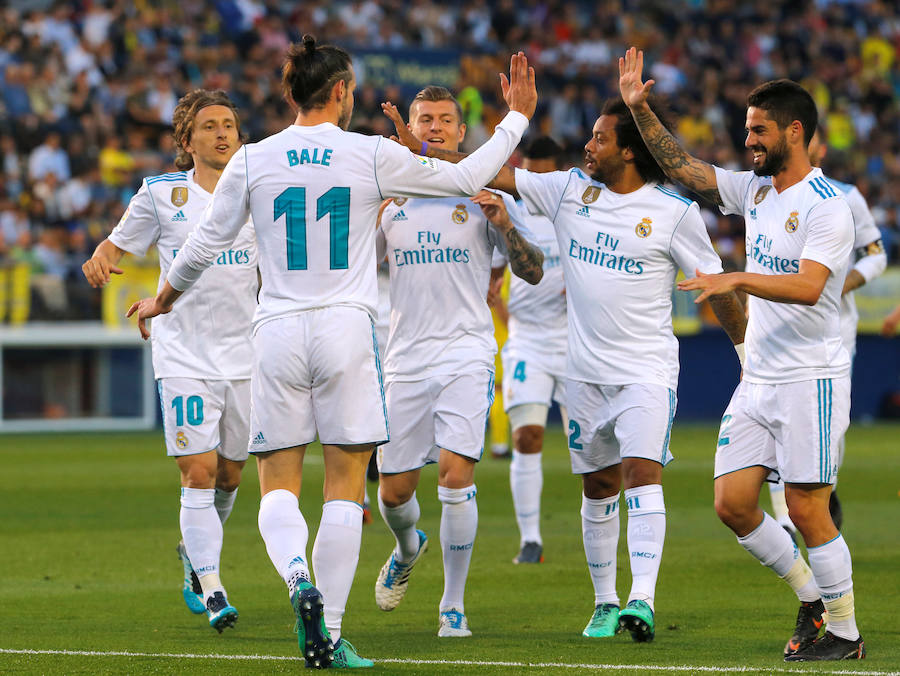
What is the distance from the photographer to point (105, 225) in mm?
21047

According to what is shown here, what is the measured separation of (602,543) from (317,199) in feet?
7.66

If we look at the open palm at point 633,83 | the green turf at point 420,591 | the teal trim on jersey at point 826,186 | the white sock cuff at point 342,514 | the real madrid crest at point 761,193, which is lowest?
the green turf at point 420,591

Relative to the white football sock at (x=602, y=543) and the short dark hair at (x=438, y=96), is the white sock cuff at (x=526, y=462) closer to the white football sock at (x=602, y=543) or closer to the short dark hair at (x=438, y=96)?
the white football sock at (x=602, y=543)

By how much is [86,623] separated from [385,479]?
1.62 metres

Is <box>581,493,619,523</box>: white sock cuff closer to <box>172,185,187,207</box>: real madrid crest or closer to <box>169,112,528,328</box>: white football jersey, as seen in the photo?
<box>169,112,528,328</box>: white football jersey

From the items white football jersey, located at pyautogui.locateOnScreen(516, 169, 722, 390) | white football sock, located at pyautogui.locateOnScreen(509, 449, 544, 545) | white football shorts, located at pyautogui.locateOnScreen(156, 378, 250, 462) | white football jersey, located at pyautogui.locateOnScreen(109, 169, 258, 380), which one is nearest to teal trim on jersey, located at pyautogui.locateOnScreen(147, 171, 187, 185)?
white football jersey, located at pyautogui.locateOnScreen(109, 169, 258, 380)

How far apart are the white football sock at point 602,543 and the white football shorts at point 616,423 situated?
0.20m

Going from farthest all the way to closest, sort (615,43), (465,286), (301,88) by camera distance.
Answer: (615,43) < (465,286) < (301,88)

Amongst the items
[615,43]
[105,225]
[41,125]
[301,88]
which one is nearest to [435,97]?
[301,88]

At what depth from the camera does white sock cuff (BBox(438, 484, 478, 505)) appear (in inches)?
273

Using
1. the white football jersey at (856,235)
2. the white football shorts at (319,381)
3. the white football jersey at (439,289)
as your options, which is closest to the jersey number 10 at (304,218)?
the white football shorts at (319,381)

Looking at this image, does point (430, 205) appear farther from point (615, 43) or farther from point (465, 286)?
point (615, 43)

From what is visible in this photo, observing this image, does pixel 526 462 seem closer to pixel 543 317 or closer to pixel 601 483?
pixel 543 317

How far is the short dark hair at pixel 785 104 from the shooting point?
625cm
